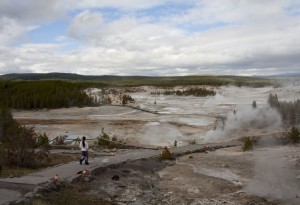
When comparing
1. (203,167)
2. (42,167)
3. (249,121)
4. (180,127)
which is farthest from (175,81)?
(42,167)

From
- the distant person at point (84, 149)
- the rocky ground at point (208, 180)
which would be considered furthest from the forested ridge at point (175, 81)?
the distant person at point (84, 149)

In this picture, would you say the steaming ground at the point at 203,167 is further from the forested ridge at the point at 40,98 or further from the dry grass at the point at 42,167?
the forested ridge at the point at 40,98

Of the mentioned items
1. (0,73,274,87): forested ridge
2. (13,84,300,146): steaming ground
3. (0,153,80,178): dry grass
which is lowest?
(13,84,300,146): steaming ground

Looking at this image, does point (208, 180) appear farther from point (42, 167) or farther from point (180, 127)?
point (180, 127)

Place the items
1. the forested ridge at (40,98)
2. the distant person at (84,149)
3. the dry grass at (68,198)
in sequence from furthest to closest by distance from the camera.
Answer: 1. the forested ridge at (40,98)
2. the distant person at (84,149)
3. the dry grass at (68,198)

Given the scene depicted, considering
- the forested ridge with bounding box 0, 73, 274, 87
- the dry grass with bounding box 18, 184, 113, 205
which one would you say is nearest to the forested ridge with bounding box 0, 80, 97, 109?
the forested ridge with bounding box 0, 73, 274, 87

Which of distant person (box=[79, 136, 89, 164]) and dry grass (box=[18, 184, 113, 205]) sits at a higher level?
distant person (box=[79, 136, 89, 164])

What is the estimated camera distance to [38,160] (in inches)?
793

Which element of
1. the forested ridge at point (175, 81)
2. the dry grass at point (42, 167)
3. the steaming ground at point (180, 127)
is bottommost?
the steaming ground at point (180, 127)

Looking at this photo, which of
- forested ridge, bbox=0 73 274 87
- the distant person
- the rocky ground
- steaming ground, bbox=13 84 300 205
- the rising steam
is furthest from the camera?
forested ridge, bbox=0 73 274 87

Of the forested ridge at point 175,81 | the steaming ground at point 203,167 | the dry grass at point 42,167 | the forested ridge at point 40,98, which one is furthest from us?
the forested ridge at point 175,81

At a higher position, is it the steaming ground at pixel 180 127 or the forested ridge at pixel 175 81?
the forested ridge at pixel 175 81

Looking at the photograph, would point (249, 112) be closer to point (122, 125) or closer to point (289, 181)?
point (122, 125)

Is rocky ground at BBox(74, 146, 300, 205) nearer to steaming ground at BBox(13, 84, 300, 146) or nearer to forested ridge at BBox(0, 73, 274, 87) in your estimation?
steaming ground at BBox(13, 84, 300, 146)
